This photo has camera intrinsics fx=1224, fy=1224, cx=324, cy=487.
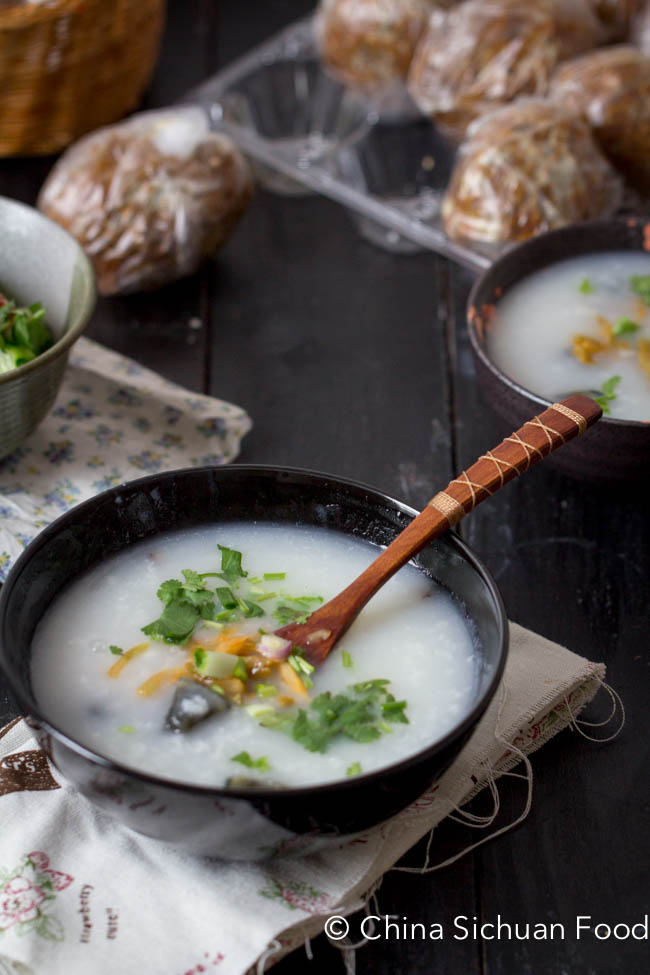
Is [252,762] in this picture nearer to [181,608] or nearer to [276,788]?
[276,788]

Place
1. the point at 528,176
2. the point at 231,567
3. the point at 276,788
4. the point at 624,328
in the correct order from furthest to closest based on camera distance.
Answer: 1. the point at 528,176
2. the point at 624,328
3. the point at 231,567
4. the point at 276,788

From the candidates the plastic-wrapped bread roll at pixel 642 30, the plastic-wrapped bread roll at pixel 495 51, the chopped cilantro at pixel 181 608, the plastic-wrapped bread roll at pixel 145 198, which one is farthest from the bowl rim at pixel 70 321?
the plastic-wrapped bread roll at pixel 642 30

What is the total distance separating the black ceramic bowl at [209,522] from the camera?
1.00 metres

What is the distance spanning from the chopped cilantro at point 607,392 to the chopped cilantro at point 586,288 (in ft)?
0.68

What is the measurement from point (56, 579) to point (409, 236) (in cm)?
120

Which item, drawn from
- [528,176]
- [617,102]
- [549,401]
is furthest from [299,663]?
[617,102]

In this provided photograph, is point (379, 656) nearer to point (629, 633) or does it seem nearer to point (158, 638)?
point (158, 638)

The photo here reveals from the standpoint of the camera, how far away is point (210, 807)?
986 millimetres

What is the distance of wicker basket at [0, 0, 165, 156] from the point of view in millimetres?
2146

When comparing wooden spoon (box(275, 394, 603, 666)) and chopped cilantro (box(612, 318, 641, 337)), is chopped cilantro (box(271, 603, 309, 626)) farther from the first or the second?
chopped cilantro (box(612, 318, 641, 337))

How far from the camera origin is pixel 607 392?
162 centimetres

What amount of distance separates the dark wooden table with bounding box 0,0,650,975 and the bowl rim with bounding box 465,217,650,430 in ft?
0.62

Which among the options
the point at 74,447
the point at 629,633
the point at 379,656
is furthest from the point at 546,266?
the point at 379,656

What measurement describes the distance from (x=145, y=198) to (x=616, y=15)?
107 centimetres
